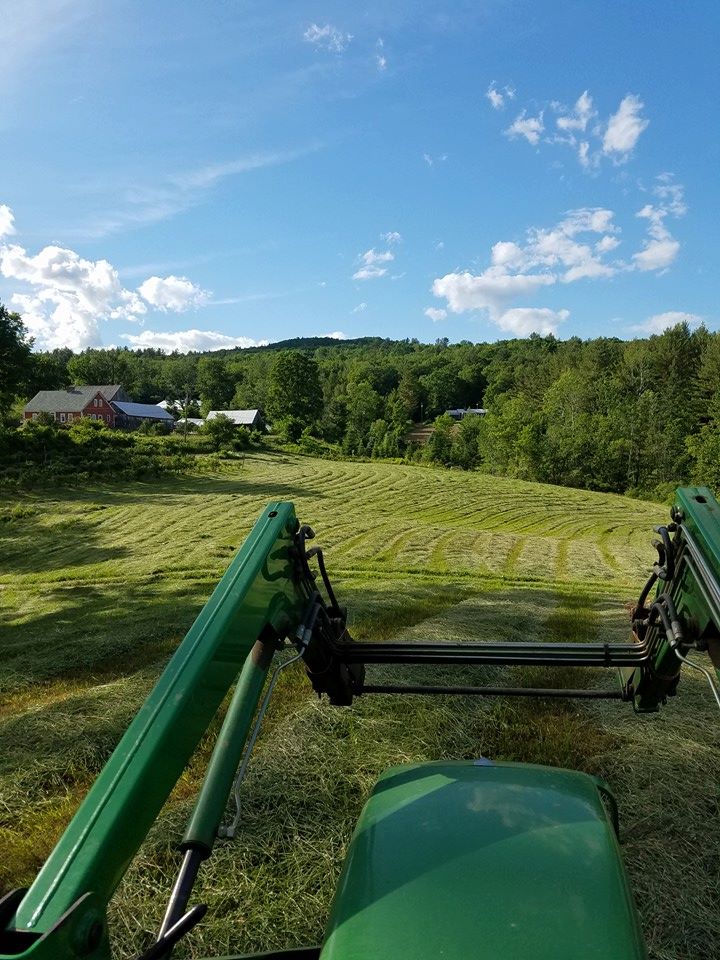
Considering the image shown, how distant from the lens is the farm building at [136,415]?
63344mm

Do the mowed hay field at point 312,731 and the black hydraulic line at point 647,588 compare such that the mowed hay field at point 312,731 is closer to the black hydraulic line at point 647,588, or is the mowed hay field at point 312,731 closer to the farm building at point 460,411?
the black hydraulic line at point 647,588

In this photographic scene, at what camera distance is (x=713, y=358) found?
48156 mm

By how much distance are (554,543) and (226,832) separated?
1842 centimetres

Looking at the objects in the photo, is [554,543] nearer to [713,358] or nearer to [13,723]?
[13,723]

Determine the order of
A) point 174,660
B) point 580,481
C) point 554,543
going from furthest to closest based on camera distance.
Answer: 1. point 580,481
2. point 554,543
3. point 174,660

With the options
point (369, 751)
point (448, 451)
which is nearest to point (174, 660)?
point (369, 751)

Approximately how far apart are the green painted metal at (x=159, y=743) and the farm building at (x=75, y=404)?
6310 cm

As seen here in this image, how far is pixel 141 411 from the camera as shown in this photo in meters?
65.8

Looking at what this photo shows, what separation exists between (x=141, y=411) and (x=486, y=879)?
68.3 m

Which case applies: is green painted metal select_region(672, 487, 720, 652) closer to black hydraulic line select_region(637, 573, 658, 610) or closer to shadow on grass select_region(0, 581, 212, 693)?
black hydraulic line select_region(637, 573, 658, 610)

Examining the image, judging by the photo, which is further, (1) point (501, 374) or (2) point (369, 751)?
(1) point (501, 374)

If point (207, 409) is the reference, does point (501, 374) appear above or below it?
above

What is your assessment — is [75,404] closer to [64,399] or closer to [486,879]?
[64,399]

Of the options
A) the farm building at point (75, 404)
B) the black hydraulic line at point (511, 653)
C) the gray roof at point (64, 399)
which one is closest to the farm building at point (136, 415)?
the farm building at point (75, 404)
